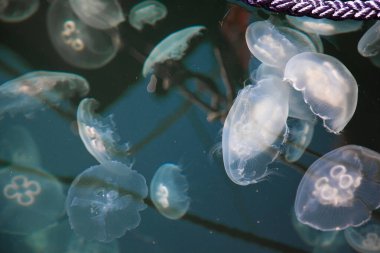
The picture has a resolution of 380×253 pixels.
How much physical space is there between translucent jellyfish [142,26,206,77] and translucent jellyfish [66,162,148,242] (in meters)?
0.58

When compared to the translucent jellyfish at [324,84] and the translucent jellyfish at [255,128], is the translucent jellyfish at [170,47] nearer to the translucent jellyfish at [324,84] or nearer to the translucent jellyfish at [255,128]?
the translucent jellyfish at [255,128]

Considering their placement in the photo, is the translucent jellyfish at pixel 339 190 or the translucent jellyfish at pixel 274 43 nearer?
the translucent jellyfish at pixel 274 43

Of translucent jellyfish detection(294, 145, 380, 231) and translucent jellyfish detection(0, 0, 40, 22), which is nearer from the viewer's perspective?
translucent jellyfish detection(0, 0, 40, 22)

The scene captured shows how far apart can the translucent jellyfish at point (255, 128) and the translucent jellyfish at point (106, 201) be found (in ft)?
1.75

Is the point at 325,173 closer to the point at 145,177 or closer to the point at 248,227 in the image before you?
the point at 248,227

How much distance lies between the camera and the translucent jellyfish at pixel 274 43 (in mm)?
2006

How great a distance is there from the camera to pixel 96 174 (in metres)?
2.06

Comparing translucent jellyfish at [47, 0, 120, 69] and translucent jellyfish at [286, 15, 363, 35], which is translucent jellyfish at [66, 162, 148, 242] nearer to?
translucent jellyfish at [47, 0, 120, 69]

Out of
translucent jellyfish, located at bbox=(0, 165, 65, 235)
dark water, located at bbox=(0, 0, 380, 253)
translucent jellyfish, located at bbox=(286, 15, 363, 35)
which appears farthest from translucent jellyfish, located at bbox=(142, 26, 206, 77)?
translucent jellyfish, located at bbox=(0, 165, 65, 235)

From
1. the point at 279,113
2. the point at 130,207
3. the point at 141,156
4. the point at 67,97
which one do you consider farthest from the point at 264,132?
the point at 67,97

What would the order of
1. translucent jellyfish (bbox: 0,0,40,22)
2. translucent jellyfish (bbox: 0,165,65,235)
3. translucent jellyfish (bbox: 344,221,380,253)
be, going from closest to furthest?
translucent jellyfish (bbox: 0,0,40,22), translucent jellyfish (bbox: 0,165,65,235), translucent jellyfish (bbox: 344,221,380,253)

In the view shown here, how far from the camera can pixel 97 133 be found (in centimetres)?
202

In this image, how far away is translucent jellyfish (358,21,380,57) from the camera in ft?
6.64

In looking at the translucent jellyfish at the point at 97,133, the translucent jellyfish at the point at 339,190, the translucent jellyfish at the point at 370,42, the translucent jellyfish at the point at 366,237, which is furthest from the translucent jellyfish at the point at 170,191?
the translucent jellyfish at the point at 370,42
